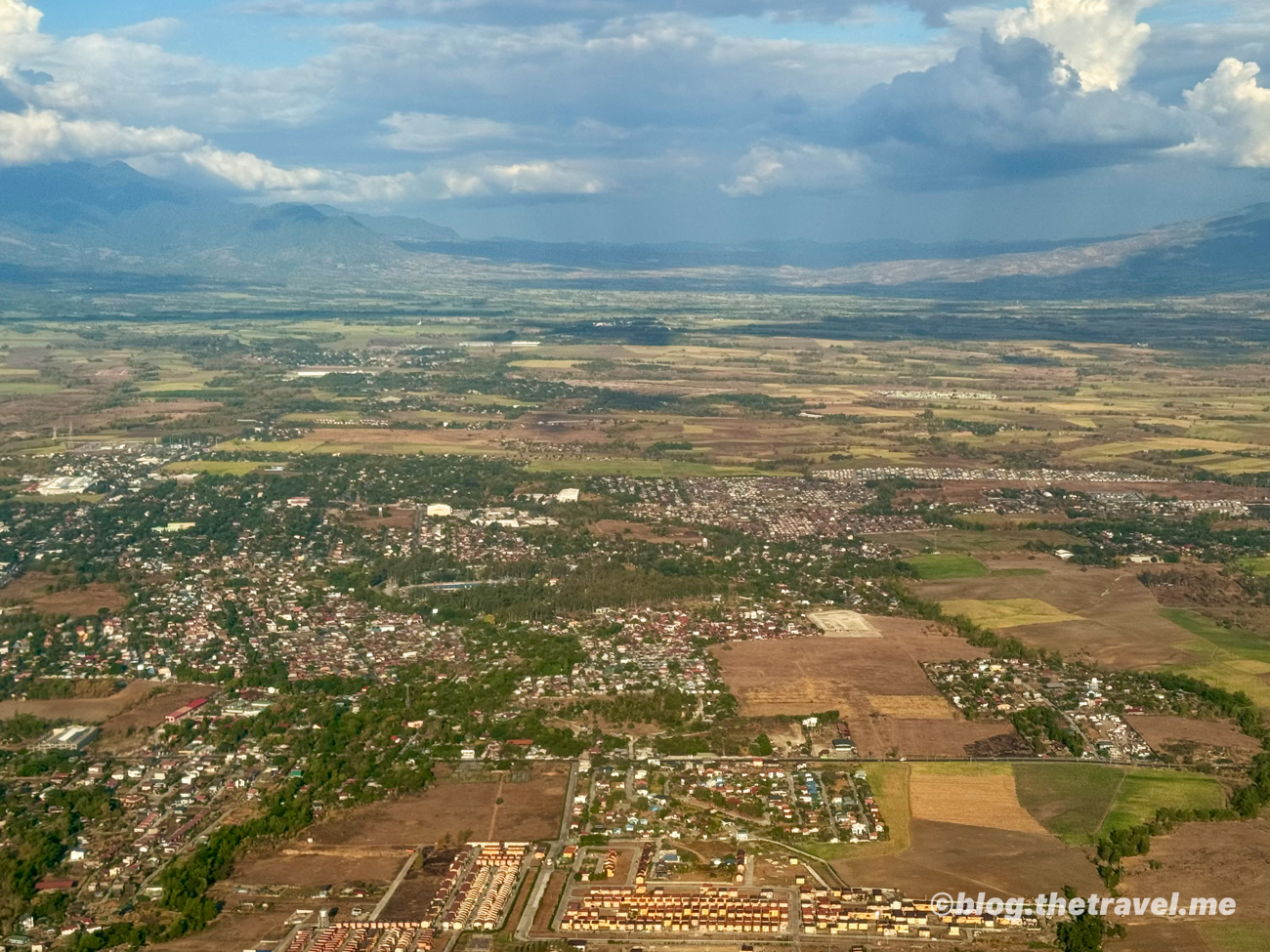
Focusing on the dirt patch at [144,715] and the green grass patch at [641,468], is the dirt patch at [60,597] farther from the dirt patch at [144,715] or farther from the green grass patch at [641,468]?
the green grass patch at [641,468]

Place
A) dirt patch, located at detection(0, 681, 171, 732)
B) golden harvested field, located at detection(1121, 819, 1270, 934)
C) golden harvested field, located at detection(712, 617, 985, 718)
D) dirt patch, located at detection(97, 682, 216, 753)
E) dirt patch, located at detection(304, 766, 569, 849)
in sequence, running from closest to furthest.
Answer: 1. golden harvested field, located at detection(1121, 819, 1270, 934)
2. dirt patch, located at detection(304, 766, 569, 849)
3. dirt patch, located at detection(97, 682, 216, 753)
4. dirt patch, located at detection(0, 681, 171, 732)
5. golden harvested field, located at detection(712, 617, 985, 718)

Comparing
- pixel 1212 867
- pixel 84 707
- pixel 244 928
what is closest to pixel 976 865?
pixel 1212 867

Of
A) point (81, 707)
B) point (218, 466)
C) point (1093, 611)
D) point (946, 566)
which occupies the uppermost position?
point (218, 466)

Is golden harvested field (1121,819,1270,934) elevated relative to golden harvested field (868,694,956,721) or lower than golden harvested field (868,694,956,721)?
lower

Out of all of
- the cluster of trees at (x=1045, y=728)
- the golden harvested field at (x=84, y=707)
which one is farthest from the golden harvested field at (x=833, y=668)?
the golden harvested field at (x=84, y=707)

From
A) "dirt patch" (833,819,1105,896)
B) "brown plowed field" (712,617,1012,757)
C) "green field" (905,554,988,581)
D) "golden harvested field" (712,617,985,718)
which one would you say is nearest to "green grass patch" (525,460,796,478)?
"green field" (905,554,988,581)

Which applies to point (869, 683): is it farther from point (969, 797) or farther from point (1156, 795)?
point (1156, 795)

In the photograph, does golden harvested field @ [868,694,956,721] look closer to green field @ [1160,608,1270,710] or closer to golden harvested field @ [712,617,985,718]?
golden harvested field @ [712,617,985,718]

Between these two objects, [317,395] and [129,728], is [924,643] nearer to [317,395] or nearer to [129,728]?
[129,728]
